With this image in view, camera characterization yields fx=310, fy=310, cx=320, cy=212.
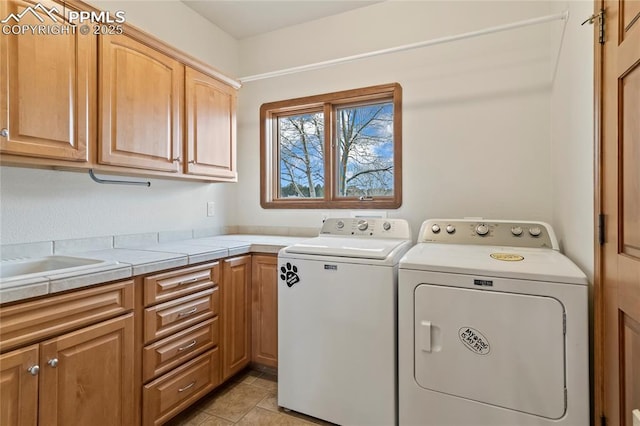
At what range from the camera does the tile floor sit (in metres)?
1.73

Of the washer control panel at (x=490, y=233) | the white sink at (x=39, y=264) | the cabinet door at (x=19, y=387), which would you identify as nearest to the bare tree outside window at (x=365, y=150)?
the washer control panel at (x=490, y=233)

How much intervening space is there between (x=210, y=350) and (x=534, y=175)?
7.58 ft

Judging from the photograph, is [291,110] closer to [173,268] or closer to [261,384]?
[173,268]

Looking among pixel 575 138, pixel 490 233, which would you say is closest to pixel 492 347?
pixel 490 233

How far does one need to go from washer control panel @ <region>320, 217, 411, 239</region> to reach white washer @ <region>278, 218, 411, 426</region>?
21 centimetres

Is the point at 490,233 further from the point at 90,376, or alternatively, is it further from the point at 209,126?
the point at 90,376

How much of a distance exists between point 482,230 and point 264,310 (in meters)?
1.50

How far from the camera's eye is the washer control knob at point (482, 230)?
1853mm

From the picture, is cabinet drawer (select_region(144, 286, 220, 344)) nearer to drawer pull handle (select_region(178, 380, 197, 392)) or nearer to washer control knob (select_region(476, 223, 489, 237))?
drawer pull handle (select_region(178, 380, 197, 392))

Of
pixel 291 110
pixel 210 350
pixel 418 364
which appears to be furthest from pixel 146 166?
pixel 418 364

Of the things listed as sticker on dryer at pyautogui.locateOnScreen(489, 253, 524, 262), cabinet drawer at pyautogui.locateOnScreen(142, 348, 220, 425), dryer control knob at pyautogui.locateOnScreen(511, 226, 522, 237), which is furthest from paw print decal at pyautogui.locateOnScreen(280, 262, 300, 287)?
dryer control knob at pyautogui.locateOnScreen(511, 226, 522, 237)

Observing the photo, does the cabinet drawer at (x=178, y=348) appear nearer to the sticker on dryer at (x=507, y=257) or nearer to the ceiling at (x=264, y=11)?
the sticker on dryer at (x=507, y=257)

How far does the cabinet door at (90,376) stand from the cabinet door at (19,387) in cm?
3

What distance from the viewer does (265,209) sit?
286 cm
